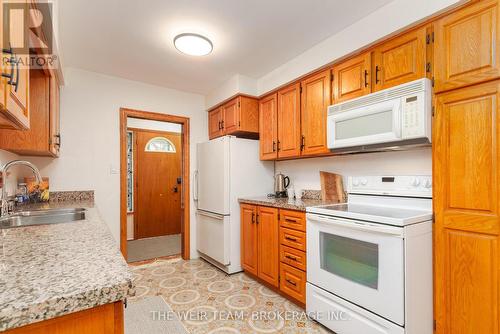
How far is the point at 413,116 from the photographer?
66.3 inches

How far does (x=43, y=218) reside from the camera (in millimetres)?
1883

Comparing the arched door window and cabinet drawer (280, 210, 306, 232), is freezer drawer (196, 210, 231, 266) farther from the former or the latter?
the arched door window

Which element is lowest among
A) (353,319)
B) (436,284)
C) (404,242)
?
(353,319)

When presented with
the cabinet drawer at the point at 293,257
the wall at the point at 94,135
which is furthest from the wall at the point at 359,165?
the wall at the point at 94,135

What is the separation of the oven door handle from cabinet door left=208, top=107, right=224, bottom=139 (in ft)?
6.13

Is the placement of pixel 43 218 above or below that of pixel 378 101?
below

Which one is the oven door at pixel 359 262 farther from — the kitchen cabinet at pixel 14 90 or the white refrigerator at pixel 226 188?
the kitchen cabinet at pixel 14 90

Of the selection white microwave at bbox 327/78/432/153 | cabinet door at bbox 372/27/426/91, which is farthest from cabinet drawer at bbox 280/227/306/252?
cabinet door at bbox 372/27/426/91

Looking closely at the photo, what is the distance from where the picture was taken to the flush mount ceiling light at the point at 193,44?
2.16m

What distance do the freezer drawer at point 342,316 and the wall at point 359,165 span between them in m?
1.08

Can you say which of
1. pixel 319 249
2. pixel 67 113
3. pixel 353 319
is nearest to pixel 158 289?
pixel 319 249

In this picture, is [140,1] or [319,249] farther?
[319,249]

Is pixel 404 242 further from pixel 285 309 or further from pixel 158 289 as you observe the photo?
pixel 158 289

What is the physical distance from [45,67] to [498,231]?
3149mm
